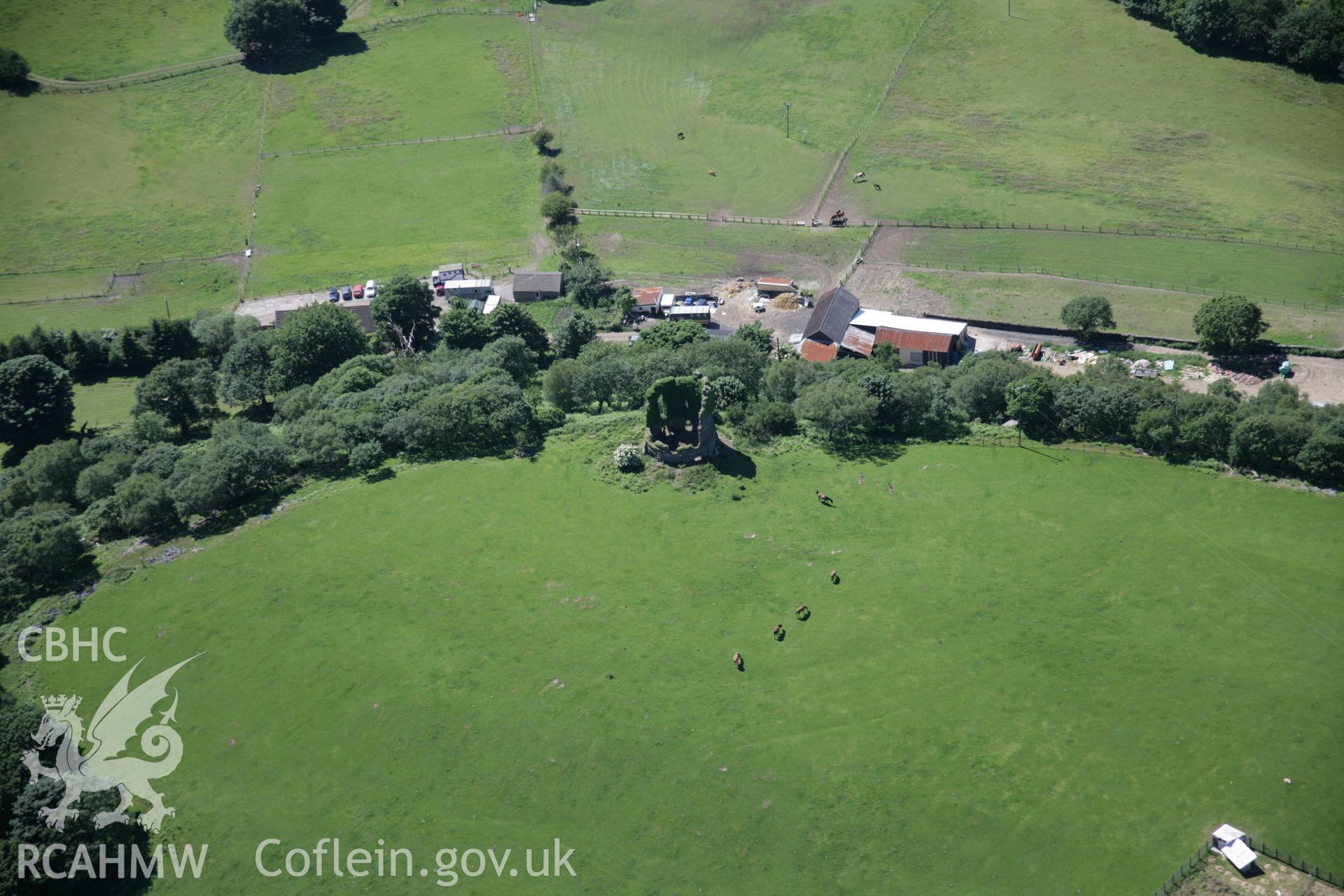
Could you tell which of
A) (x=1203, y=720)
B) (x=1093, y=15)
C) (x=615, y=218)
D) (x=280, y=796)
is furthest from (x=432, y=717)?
(x=1093, y=15)

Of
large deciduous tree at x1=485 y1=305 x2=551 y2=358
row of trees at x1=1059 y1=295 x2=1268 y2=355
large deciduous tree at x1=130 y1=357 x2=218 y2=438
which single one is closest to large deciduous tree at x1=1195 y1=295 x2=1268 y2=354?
row of trees at x1=1059 y1=295 x2=1268 y2=355

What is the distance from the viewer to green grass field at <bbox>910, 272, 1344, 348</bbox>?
409ft

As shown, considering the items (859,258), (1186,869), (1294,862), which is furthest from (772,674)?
(859,258)

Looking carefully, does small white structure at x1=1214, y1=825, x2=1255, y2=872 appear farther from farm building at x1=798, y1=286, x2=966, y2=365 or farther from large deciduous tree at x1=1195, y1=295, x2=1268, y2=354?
large deciduous tree at x1=1195, y1=295, x2=1268, y2=354

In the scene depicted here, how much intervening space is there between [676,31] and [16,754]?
172 meters

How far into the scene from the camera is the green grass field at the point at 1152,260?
13312cm

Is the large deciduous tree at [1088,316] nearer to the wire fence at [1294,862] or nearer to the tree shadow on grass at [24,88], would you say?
the wire fence at [1294,862]

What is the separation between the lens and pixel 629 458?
101000 mm

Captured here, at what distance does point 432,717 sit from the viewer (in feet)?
249

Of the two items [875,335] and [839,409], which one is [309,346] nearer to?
[839,409]

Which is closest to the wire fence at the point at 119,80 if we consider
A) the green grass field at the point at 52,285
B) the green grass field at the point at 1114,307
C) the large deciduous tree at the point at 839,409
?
the green grass field at the point at 52,285

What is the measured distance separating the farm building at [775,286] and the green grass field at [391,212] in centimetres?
3893

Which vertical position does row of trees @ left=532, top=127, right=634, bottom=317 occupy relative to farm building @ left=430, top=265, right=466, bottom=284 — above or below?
above

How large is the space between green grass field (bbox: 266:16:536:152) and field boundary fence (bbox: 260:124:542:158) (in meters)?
0.90
